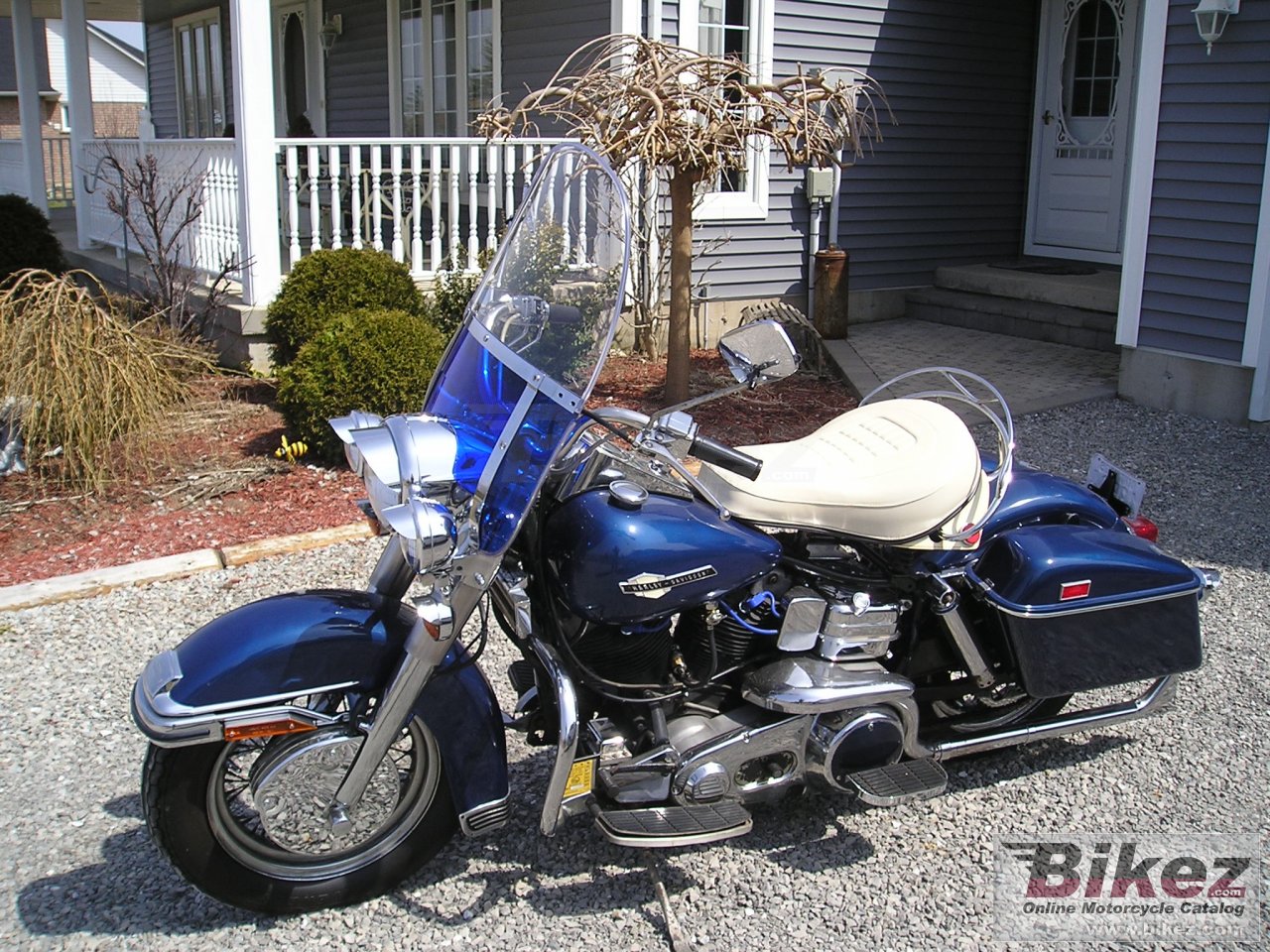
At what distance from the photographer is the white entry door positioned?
9906 mm

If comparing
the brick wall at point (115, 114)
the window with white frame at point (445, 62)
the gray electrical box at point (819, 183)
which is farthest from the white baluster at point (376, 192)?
the brick wall at point (115, 114)

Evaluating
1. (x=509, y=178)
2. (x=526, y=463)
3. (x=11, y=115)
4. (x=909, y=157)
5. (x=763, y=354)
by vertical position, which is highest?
(x=11, y=115)

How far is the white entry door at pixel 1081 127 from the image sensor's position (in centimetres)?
991

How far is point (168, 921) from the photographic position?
2.76 m

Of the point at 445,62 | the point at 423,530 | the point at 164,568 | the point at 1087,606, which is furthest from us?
the point at 445,62

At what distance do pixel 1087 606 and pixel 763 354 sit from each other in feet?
4.27

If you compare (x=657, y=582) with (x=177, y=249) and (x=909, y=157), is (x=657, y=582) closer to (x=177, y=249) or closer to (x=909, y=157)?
(x=177, y=249)

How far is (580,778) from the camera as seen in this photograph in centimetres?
275

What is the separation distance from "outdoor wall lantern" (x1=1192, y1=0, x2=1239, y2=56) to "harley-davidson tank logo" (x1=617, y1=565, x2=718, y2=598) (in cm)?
594

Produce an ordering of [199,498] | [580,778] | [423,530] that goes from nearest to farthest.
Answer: [423,530]
[580,778]
[199,498]

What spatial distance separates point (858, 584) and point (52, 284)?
457cm

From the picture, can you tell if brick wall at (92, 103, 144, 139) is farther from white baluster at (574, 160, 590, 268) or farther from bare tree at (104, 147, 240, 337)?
white baluster at (574, 160, 590, 268)

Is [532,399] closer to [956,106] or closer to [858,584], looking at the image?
[858,584]

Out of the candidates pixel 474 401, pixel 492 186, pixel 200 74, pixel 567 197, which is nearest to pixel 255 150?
pixel 492 186
